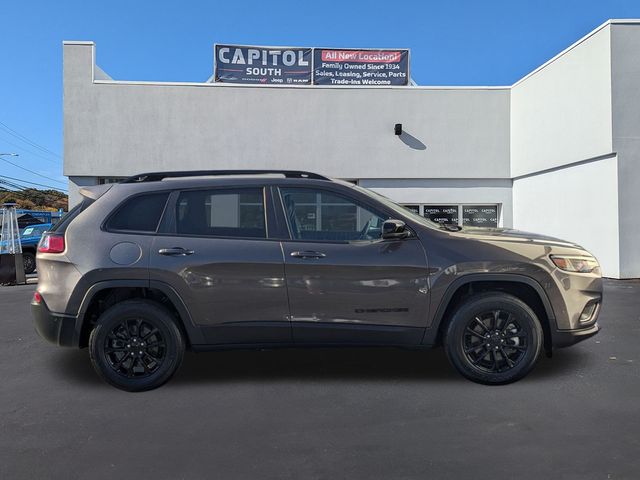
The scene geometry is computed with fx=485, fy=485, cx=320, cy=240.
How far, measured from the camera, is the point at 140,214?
13.8 ft

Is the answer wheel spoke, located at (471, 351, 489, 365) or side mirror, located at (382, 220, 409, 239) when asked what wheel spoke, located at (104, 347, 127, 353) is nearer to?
side mirror, located at (382, 220, 409, 239)

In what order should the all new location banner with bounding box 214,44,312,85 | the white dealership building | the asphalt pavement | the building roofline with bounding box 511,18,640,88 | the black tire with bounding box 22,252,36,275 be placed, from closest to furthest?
the asphalt pavement < the building roofline with bounding box 511,18,640,88 < the white dealership building < the black tire with bounding box 22,252,36,275 < the all new location banner with bounding box 214,44,312,85

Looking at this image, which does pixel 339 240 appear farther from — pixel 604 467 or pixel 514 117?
pixel 514 117

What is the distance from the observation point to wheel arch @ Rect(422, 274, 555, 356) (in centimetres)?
407

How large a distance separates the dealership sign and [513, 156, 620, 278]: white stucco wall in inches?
240

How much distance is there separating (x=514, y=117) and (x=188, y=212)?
14.0 meters

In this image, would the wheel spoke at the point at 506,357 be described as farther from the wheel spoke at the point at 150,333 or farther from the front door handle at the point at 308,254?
the wheel spoke at the point at 150,333

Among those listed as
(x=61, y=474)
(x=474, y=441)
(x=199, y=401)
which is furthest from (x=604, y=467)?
(x=61, y=474)

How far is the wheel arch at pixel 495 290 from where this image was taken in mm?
4066

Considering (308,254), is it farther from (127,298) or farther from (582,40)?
(582,40)

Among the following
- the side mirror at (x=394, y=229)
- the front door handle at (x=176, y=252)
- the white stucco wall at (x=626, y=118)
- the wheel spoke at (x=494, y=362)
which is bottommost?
the wheel spoke at (x=494, y=362)

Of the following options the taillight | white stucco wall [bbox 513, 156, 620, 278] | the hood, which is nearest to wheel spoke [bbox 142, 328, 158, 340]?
the taillight

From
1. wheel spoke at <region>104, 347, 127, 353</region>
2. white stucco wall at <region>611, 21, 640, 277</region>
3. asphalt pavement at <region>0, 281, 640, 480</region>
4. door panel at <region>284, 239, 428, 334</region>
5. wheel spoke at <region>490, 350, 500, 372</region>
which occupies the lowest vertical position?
asphalt pavement at <region>0, 281, 640, 480</region>

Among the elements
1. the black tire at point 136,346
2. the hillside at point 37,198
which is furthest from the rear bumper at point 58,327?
the hillside at point 37,198
